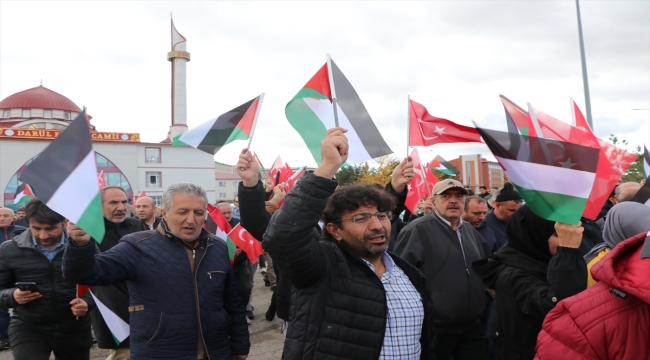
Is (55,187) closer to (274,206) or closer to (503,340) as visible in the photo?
(274,206)

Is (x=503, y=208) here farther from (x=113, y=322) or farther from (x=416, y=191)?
(x=113, y=322)

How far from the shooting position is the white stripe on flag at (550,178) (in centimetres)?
282

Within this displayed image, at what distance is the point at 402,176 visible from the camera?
371 centimetres

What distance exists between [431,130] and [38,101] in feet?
263

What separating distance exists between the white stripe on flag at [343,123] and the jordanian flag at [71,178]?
1.86 m

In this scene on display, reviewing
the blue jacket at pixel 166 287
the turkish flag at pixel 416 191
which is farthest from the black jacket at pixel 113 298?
the turkish flag at pixel 416 191

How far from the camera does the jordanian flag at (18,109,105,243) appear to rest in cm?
280

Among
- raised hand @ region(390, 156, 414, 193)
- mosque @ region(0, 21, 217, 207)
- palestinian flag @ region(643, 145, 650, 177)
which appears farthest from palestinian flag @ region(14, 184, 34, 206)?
mosque @ region(0, 21, 217, 207)

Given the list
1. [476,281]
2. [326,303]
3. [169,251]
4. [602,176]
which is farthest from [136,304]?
[602,176]

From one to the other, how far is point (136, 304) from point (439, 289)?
2260 mm

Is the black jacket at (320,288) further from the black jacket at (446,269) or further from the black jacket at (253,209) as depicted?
the black jacket at (446,269)

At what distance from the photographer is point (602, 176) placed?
9.91 ft

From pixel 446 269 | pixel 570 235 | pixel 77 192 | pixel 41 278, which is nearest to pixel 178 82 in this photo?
pixel 41 278

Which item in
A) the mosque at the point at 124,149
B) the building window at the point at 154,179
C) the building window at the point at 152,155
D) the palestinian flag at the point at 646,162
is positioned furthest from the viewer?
the building window at the point at 152,155
